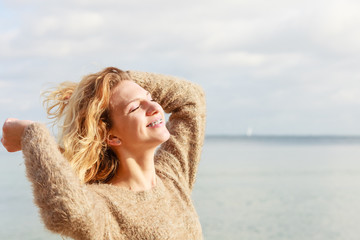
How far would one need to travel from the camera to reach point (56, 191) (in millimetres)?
1791

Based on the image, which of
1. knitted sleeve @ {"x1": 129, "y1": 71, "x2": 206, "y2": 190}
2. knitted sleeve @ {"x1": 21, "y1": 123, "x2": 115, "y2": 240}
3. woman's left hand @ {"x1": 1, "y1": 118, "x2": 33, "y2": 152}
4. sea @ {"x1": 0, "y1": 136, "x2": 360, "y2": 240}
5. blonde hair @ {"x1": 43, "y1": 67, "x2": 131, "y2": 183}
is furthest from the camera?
sea @ {"x1": 0, "y1": 136, "x2": 360, "y2": 240}

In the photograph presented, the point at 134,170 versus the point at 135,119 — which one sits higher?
the point at 135,119

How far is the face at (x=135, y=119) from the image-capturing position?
2193 millimetres

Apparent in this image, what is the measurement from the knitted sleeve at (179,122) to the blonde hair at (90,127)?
11.2 inches

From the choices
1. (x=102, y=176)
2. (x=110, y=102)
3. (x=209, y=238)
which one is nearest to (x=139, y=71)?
(x=110, y=102)

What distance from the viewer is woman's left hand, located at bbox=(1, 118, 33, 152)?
1920 mm

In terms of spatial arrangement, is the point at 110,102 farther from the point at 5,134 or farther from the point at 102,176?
the point at 5,134

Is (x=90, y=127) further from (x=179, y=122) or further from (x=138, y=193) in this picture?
(x=179, y=122)

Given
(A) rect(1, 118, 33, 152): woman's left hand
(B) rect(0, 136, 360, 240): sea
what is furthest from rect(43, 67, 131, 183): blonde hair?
(B) rect(0, 136, 360, 240): sea

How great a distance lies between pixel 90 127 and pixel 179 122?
0.58 meters

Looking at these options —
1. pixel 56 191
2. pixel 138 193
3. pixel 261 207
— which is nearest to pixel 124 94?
pixel 138 193

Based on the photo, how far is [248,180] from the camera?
1263 centimetres

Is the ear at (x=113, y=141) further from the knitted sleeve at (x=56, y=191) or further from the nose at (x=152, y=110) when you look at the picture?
the knitted sleeve at (x=56, y=191)

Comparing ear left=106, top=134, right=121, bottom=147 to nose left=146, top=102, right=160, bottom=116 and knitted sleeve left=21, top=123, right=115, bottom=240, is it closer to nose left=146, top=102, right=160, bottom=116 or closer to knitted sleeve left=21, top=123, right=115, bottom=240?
nose left=146, top=102, right=160, bottom=116
